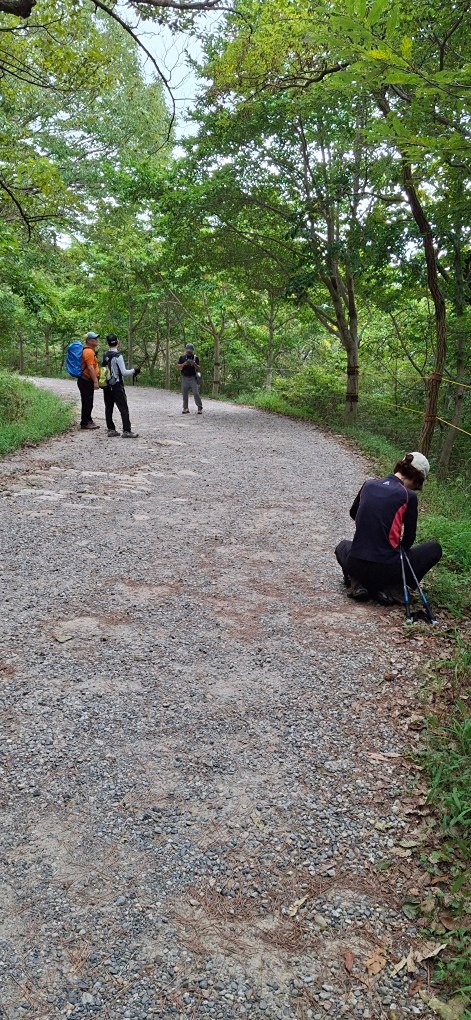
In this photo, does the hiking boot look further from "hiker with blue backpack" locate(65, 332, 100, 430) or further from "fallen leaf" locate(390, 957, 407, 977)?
"hiker with blue backpack" locate(65, 332, 100, 430)

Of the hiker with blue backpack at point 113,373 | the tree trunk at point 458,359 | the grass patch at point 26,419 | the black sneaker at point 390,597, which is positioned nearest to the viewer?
the black sneaker at point 390,597

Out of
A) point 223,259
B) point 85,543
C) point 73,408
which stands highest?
point 223,259

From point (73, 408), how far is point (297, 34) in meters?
8.59

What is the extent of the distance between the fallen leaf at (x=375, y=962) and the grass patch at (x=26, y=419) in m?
8.33

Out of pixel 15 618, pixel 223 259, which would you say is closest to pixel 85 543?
pixel 15 618

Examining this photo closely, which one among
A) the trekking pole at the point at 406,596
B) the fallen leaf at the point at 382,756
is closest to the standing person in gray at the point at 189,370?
the trekking pole at the point at 406,596

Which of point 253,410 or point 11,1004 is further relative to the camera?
point 253,410

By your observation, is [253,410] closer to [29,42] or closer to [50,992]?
[29,42]

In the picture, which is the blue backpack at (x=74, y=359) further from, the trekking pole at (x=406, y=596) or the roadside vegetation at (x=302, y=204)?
the trekking pole at (x=406, y=596)

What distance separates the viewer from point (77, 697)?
129 inches

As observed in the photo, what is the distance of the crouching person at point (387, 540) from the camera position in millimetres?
4660

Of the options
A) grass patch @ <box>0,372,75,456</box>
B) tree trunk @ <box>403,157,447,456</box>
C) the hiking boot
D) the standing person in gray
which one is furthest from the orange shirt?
the hiking boot

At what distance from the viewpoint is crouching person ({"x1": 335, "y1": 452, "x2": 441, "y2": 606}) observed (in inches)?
183

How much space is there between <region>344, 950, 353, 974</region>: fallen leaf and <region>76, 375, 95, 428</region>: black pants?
32.5 feet
